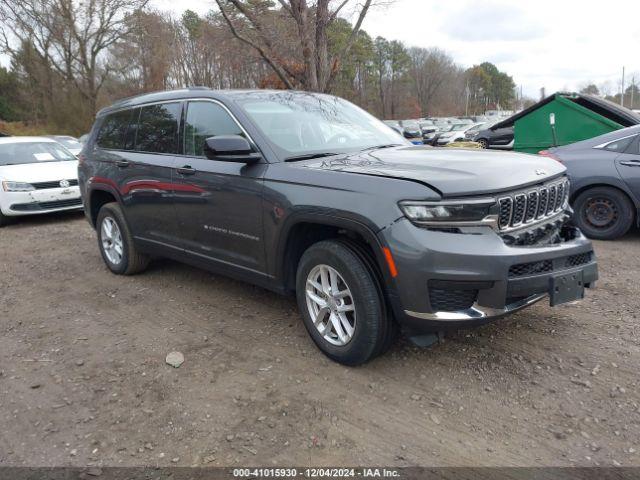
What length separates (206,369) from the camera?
Result: 11.1 ft

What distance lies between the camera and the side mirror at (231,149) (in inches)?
133

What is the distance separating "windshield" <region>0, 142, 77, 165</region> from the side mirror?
7540mm

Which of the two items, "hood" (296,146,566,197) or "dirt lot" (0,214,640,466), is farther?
"hood" (296,146,566,197)

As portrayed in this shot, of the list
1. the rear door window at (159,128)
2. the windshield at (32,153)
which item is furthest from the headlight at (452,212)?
the windshield at (32,153)

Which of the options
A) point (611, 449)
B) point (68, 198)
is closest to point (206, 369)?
point (611, 449)

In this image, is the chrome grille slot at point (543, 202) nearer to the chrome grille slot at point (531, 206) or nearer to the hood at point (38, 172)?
the chrome grille slot at point (531, 206)

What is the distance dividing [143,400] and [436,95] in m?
83.2

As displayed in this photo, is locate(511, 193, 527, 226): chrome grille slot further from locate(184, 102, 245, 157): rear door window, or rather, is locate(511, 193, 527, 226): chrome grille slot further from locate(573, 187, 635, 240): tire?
locate(573, 187, 635, 240): tire

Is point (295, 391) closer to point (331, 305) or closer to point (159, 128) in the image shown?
point (331, 305)

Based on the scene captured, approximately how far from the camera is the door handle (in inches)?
161

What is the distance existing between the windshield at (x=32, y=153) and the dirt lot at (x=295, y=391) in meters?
5.92

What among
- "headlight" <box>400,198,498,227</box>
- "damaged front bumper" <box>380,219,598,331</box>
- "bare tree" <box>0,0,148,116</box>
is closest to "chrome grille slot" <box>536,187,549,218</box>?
"damaged front bumper" <box>380,219,598,331</box>

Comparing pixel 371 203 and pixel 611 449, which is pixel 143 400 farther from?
pixel 611 449

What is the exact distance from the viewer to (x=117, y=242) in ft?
18.0
